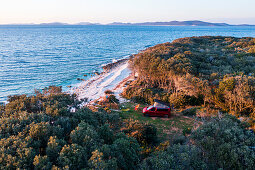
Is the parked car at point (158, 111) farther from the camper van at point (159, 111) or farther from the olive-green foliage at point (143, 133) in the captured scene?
the olive-green foliage at point (143, 133)

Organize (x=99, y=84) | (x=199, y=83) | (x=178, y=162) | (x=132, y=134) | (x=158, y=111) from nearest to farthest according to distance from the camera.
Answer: (x=178, y=162)
(x=132, y=134)
(x=158, y=111)
(x=199, y=83)
(x=99, y=84)

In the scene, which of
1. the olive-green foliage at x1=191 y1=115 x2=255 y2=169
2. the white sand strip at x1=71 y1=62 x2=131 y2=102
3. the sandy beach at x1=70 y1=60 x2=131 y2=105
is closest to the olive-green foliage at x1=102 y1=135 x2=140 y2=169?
the olive-green foliage at x1=191 y1=115 x2=255 y2=169

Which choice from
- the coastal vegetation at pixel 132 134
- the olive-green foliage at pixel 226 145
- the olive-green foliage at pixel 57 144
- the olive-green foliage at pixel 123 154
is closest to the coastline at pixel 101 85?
the coastal vegetation at pixel 132 134

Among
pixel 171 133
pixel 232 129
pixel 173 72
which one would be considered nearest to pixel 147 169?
pixel 232 129

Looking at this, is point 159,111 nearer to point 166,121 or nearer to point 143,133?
point 166,121

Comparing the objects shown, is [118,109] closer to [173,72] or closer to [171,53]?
[173,72]

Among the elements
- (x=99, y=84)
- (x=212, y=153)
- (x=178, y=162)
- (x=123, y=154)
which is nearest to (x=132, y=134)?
(x=123, y=154)
